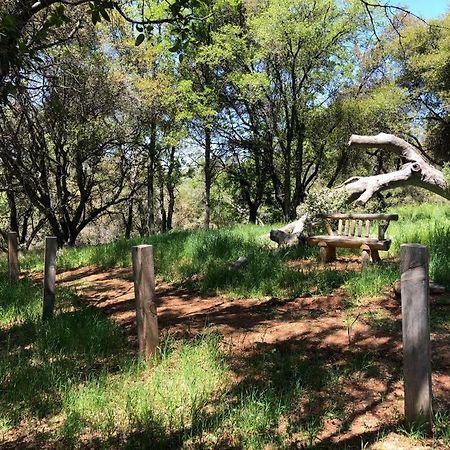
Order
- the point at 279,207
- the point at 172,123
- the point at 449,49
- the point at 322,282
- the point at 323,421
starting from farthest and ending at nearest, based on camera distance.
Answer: the point at 279,207, the point at 172,123, the point at 449,49, the point at 322,282, the point at 323,421

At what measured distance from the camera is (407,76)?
71.6 ft

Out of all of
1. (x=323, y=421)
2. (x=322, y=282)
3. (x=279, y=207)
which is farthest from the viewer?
(x=279, y=207)

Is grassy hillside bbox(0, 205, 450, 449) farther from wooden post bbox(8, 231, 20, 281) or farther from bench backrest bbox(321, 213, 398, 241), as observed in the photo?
wooden post bbox(8, 231, 20, 281)

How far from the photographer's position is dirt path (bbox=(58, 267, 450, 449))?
3.05 m

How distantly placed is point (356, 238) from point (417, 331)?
4512 mm

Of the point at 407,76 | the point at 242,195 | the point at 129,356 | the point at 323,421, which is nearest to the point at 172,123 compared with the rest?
the point at 242,195

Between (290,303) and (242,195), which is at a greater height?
(242,195)

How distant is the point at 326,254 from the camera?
7605mm

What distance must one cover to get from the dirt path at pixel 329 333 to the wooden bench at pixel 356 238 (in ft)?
4.15

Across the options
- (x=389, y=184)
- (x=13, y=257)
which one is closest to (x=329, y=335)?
(x=389, y=184)

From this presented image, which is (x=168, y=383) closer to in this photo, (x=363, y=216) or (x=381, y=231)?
(x=381, y=231)

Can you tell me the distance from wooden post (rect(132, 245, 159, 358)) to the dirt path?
2.36ft

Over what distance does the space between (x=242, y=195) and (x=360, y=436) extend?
25450 millimetres

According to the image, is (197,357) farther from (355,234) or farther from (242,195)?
(242,195)
